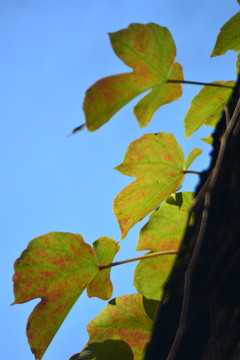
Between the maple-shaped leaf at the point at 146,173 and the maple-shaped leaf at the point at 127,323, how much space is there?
11 centimetres

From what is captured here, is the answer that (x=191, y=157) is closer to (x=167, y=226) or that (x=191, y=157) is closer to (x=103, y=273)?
(x=167, y=226)

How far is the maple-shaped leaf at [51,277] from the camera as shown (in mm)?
561

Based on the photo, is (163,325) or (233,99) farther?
(233,99)

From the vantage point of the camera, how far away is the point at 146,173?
63cm

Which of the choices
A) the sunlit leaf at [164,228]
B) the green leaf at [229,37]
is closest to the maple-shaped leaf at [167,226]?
the sunlit leaf at [164,228]

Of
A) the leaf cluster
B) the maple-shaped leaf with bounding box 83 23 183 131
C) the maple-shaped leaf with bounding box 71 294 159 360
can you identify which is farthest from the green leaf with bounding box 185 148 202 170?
the maple-shaped leaf with bounding box 71 294 159 360

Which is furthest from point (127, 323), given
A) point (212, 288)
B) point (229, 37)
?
point (229, 37)

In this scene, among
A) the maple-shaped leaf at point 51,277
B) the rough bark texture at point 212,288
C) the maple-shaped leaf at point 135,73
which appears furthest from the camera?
the maple-shaped leaf at point 51,277

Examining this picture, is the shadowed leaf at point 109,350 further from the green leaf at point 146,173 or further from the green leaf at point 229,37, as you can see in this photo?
the green leaf at point 229,37

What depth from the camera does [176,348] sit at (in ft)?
1.28

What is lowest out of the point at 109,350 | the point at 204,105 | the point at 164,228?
the point at 109,350

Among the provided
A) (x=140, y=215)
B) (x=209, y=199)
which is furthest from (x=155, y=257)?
(x=209, y=199)

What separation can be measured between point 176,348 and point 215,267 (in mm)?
99

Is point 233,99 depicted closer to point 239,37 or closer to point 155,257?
point 239,37
